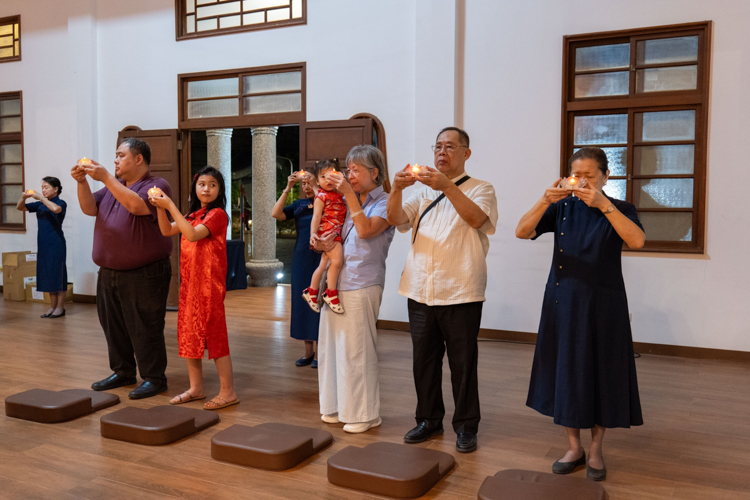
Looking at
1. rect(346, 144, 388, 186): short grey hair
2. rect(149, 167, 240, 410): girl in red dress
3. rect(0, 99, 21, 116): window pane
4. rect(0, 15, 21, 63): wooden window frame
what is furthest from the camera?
rect(0, 99, 21, 116): window pane

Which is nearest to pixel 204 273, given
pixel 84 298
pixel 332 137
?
pixel 332 137

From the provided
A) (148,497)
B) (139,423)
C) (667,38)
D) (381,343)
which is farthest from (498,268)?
(148,497)

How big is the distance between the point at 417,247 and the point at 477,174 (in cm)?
290

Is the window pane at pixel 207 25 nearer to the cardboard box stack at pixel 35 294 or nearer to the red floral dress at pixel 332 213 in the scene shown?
the cardboard box stack at pixel 35 294

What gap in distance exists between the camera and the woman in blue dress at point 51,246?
6845 millimetres

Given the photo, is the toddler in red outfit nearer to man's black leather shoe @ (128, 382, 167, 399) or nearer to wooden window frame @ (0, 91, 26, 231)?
man's black leather shoe @ (128, 382, 167, 399)

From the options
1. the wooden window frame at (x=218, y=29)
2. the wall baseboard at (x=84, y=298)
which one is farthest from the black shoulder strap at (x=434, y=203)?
the wall baseboard at (x=84, y=298)

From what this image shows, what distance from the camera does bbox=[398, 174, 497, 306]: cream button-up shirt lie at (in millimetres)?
2939

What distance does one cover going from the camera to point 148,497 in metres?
2.53

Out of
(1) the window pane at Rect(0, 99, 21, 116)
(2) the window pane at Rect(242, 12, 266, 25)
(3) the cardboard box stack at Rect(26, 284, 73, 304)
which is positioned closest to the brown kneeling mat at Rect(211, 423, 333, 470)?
(2) the window pane at Rect(242, 12, 266, 25)

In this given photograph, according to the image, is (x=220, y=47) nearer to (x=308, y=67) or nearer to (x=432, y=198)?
(x=308, y=67)

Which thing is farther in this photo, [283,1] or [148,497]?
[283,1]

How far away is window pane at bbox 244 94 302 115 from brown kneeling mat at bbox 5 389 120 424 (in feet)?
12.6

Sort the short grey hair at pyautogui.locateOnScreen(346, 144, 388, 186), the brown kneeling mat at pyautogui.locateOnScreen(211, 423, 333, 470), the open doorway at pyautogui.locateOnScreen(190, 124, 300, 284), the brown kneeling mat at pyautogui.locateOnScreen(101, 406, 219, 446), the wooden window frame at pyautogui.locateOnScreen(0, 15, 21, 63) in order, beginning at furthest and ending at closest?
the open doorway at pyautogui.locateOnScreen(190, 124, 300, 284)
the wooden window frame at pyautogui.locateOnScreen(0, 15, 21, 63)
the short grey hair at pyautogui.locateOnScreen(346, 144, 388, 186)
the brown kneeling mat at pyautogui.locateOnScreen(101, 406, 219, 446)
the brown kneeling mat at pyautogui.locateOnScreen(211, 423, 333, 470)
